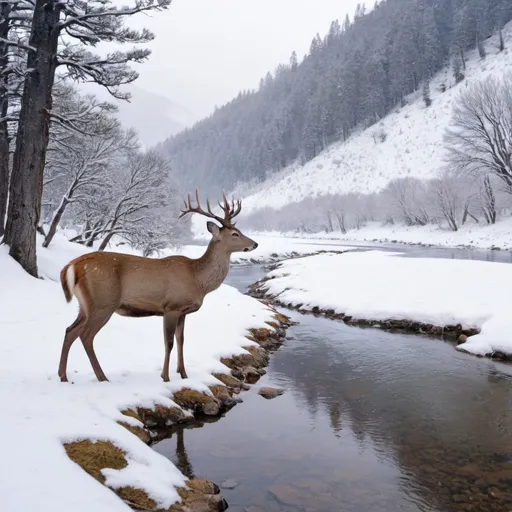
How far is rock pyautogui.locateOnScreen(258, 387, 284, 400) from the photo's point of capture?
7551 mm

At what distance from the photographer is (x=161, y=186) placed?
28375 millimetres


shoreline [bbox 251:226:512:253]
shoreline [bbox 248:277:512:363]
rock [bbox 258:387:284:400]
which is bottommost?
shoreline [bbox 248:277:512:363]

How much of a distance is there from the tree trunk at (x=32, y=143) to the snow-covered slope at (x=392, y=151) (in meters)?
56.0

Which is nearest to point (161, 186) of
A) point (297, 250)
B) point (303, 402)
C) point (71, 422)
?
point (297, 250)

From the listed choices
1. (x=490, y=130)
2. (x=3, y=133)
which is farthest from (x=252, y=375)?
(x=490, y=130)

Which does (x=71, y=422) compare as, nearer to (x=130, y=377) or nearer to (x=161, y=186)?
(x=130, y=377)

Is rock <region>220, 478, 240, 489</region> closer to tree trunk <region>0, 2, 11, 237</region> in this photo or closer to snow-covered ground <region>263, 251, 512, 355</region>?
snow-covered ground <region>263, 251, 512, 355</region>

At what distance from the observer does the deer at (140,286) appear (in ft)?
18.6

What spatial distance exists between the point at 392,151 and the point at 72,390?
74.4 m

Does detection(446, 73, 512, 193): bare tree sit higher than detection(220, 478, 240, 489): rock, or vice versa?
detection(446, 73, 512, 193): bare tree

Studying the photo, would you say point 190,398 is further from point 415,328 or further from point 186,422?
point 415,328

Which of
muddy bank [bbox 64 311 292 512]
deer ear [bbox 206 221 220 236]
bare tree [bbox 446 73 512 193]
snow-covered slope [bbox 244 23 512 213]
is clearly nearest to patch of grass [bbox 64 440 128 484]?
muddy bank [bbox 64 311 292 512]

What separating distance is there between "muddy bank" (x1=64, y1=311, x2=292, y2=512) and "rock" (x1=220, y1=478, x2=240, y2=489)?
0.20 m

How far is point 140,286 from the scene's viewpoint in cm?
604
